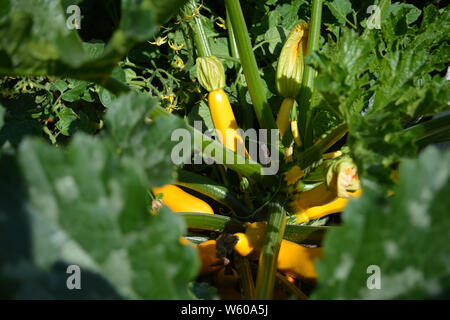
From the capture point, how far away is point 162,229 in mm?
715

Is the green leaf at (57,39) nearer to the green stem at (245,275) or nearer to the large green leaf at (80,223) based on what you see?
the large green leaf at (80,223)

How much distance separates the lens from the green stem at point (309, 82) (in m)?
1.54

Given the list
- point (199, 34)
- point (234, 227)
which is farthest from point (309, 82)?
point (234, 227)

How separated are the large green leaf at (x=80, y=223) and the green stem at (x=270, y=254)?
391 millimetres

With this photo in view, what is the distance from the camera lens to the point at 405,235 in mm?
685

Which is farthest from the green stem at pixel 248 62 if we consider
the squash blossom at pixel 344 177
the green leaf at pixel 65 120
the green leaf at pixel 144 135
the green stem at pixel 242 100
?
the green leaf at pixel 65 120

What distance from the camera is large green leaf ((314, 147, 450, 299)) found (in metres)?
0.67

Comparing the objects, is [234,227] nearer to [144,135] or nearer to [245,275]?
[245,275]

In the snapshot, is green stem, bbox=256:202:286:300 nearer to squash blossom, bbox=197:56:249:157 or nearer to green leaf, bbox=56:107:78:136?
squash blossom, bbox=197:56:249:157

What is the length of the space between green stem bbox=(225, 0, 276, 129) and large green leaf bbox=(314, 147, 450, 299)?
87cm

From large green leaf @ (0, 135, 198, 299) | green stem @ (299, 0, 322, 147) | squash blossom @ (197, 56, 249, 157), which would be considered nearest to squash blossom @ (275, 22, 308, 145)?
green stem @ (299, 0, 322, 147)

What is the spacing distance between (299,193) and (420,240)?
840 millimetres

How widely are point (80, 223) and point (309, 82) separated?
1.11 metres

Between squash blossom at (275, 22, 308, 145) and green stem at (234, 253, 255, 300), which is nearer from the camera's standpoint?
green stem at (234, 253, 255, 300)
